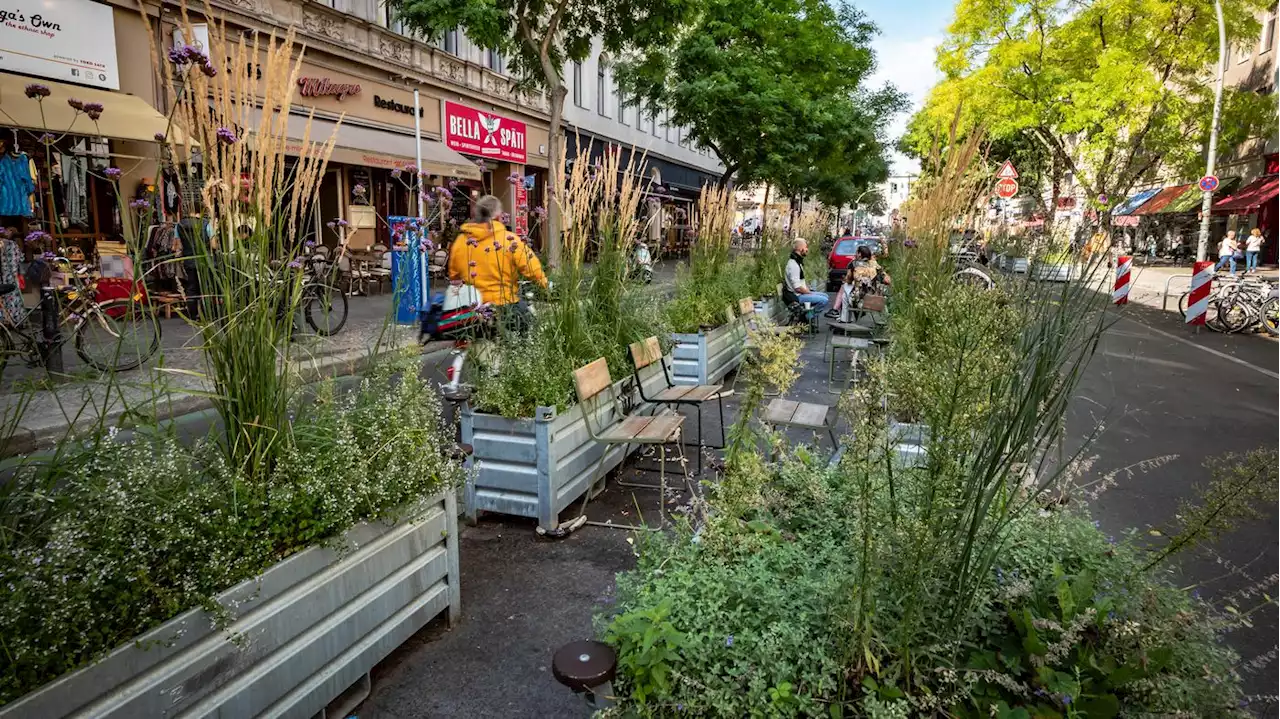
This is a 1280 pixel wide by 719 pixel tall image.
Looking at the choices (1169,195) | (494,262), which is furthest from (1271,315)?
(1169,195)

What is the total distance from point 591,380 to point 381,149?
42.1ft

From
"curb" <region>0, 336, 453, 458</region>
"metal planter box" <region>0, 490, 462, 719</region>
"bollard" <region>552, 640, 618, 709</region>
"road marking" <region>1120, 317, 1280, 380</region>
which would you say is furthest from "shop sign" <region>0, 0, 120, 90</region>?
"road marking" <region>1120, 317, 1280, 380</region>

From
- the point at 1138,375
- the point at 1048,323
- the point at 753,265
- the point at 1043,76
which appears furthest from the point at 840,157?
the point at 1048,323

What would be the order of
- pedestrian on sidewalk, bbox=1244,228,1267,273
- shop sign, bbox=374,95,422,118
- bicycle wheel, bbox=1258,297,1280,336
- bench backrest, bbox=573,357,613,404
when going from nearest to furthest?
bench backrest, bbox=573,357,613,404, bicycle wheel, bbox=1258,297,1280,336, shop sign, bbox=374,95,422,118, pedestrian on sidewalk, bbox=1244,228,1267,273

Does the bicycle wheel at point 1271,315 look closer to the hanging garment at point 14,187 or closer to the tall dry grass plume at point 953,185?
the tall dry grass plume at point 953,185

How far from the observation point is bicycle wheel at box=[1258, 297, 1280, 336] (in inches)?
448

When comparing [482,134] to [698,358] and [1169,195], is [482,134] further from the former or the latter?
[1169,195]

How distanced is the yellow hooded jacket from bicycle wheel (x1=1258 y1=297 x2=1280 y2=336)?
38.8 ft

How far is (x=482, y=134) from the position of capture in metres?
20.7

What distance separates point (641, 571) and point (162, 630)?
1.27m

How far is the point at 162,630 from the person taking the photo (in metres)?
1.77

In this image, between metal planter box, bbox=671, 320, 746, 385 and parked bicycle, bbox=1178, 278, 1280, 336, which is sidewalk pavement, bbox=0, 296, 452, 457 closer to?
metal planter box, bbox=671, 320, 746, 385

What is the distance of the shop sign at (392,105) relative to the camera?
54.5 feet

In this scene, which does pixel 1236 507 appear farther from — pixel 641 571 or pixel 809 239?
pixel 809 239
